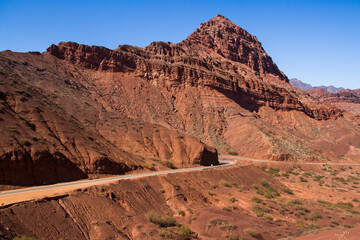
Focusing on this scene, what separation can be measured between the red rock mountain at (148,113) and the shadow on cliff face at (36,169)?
6 cm

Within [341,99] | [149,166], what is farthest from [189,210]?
[341,99]

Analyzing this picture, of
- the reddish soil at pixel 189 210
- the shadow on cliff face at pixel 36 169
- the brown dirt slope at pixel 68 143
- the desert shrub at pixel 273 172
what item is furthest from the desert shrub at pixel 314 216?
the desert shrub at pixel 273 172

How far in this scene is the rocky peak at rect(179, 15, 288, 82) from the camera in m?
104

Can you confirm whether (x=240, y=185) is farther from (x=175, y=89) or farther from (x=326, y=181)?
(x=175, y=89)

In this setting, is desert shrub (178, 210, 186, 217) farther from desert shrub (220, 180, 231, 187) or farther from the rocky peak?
the rocky peak

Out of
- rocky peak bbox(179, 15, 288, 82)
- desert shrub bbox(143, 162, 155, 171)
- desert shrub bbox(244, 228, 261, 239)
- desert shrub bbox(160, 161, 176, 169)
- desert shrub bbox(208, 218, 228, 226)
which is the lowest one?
desert shrub bbox(244, 228, 261, 239)

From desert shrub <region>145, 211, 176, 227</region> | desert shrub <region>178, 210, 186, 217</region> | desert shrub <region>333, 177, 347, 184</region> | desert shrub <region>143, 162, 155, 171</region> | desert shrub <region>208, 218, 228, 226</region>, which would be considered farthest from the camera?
desert shrub <region>333, 177, 347, 184</region>

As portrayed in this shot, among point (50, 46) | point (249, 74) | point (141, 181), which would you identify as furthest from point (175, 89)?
point (141, 181)

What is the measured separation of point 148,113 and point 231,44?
64226 millimetres

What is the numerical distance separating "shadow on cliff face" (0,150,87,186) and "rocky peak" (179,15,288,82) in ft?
272

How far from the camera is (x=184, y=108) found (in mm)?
64000

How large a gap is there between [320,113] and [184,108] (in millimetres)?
53032

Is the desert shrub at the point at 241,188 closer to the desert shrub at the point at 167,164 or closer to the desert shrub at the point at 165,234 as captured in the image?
the desert shrub at the point at 167,164

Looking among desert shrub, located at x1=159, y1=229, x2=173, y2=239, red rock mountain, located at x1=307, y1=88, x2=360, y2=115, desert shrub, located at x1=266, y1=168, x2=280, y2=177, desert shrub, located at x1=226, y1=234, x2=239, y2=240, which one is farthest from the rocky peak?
desert shrub, located at x1=159, y1=229, x2=173, y2=239
